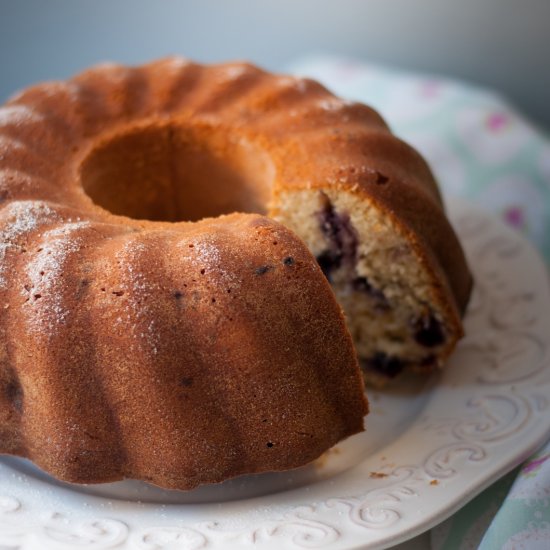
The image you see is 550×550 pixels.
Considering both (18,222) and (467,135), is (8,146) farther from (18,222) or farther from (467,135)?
(467,135)

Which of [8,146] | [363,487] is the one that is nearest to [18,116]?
[8,146]

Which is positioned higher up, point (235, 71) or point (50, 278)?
point (235, 71)

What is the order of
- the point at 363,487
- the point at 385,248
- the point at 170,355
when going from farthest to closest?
the point at 385,248
the point at 363,487
the point at 170,355

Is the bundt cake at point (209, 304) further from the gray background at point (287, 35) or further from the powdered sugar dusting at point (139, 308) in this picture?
the gray background at point (287, 35)

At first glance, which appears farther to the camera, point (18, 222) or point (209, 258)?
point (18, 222)

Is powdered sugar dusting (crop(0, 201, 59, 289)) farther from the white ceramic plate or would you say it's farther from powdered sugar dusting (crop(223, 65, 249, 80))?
powdered sugar dusting (crop(223, 65, 249, 80))

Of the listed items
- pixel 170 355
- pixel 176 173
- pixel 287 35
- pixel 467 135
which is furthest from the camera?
pixel 287 35

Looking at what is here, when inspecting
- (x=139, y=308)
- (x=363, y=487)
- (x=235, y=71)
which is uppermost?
(x=235, y=71)

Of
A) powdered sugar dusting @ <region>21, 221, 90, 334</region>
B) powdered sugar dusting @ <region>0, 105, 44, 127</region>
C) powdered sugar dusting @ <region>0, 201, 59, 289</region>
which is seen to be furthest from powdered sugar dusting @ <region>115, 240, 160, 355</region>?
powdered sugar dusting @ <region>0, 105, 44, 127</region>
